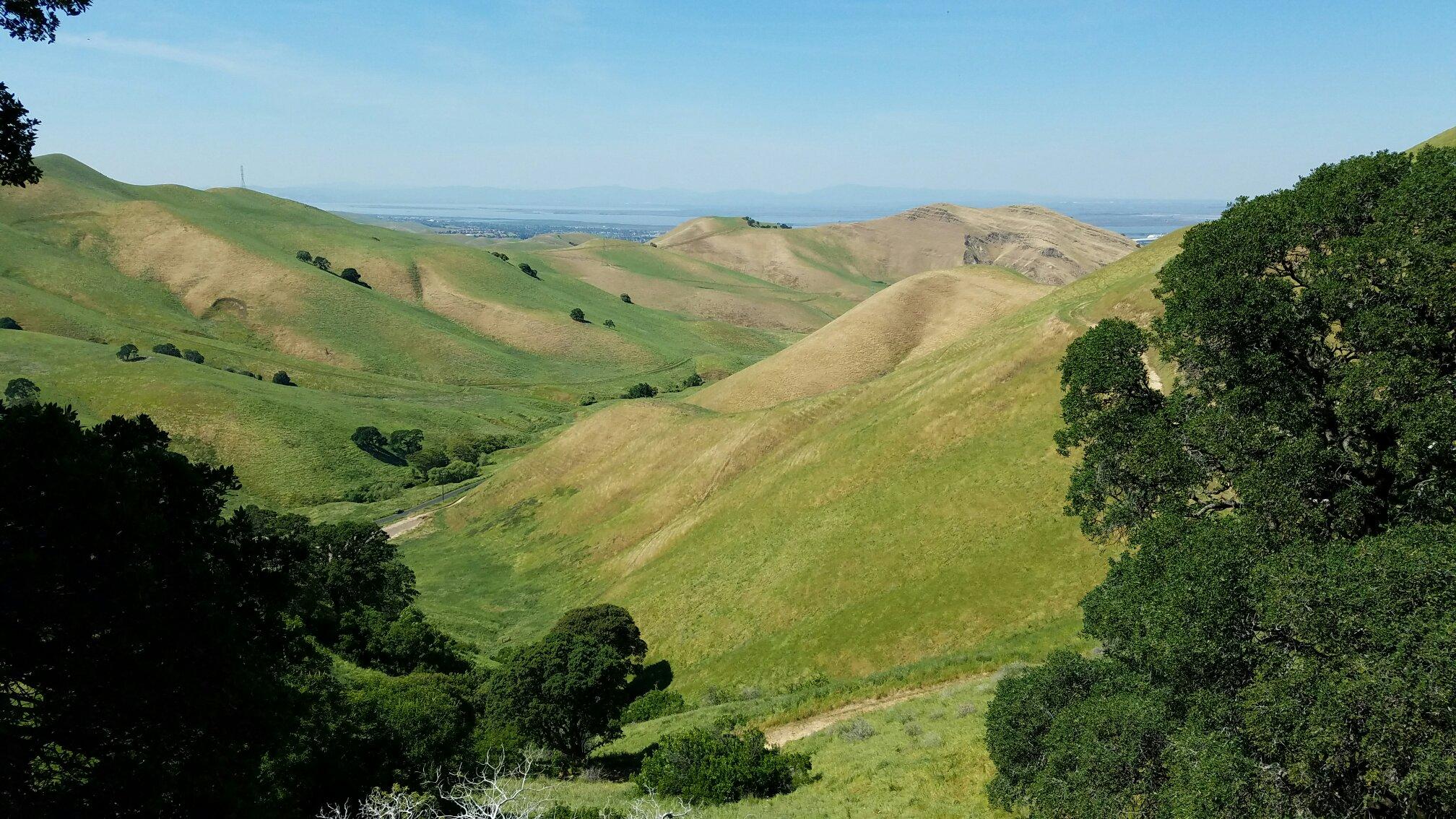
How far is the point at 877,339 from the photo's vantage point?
3506 inches

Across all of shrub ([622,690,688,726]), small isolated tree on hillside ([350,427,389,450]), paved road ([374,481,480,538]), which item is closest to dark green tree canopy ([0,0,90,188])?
shrub ([622,690,688,726])

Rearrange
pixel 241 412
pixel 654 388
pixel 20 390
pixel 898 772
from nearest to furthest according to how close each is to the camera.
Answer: pixel 898 772
pixel 20 390
pixel 241 412
pixel 654 388

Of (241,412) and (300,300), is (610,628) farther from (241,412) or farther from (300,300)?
(300,300)

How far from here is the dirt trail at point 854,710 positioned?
2812cm

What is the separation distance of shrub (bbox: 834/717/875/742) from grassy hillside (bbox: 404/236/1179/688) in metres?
7.93

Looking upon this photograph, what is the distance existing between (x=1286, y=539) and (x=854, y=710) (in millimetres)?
18288

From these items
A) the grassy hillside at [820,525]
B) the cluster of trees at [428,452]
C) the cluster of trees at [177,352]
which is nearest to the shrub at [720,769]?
the grassy hillside at [820,525]

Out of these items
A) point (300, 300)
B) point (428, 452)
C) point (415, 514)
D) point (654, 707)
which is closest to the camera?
point (654, 707)

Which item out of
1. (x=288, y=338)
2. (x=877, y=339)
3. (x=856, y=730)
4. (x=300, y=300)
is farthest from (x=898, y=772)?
(x=300, y=300)

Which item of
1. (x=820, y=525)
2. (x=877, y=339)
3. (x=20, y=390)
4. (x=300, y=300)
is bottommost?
(x=820, y=525)

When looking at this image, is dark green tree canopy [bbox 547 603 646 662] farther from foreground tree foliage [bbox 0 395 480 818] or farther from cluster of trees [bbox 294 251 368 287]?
cluster of trees [bbox 294 251 368 287]

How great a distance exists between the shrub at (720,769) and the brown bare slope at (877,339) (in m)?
58.8

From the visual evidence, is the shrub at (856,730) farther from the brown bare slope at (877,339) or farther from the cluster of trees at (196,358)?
the cluster of trees at (196,358)

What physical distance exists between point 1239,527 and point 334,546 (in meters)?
49.2
